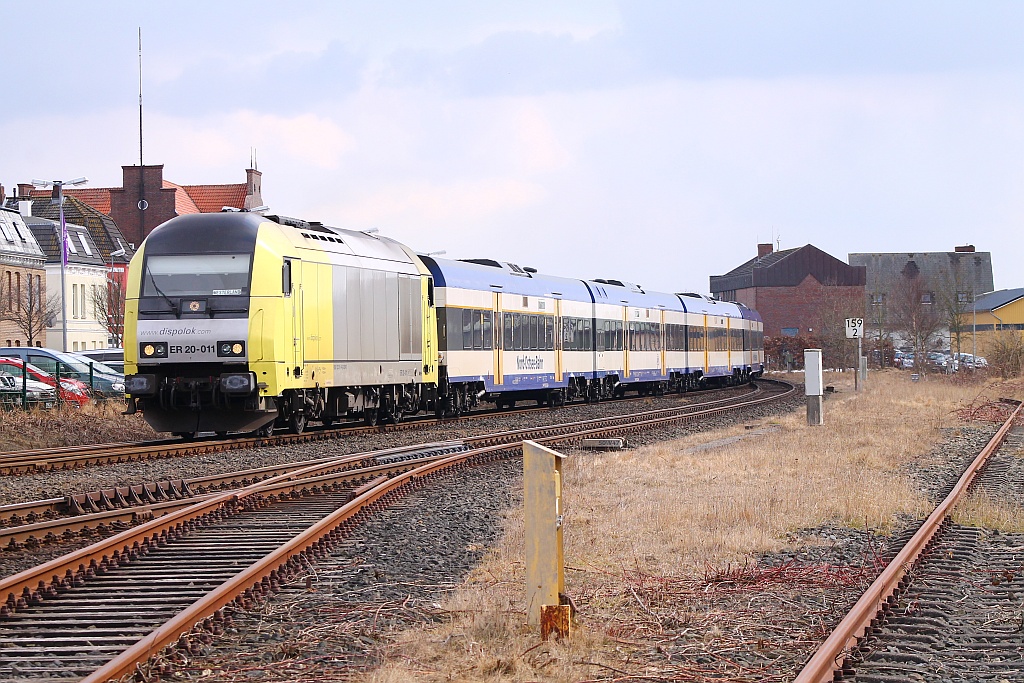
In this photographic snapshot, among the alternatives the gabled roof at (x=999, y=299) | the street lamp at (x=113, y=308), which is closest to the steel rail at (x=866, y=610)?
the street lamp at (x=113, y=308)

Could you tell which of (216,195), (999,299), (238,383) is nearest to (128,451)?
(238,383)

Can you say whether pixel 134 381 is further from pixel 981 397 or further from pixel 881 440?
pixel 981 397

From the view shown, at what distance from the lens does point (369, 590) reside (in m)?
8.81

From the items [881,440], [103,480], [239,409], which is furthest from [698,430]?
[103,480]

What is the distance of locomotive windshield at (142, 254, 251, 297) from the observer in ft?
65.5

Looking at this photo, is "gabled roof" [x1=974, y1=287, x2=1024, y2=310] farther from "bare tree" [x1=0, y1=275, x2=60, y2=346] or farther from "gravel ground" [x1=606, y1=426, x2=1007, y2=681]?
"gravel ground" [x1=606, y1=426, x2=1007, y2=681]

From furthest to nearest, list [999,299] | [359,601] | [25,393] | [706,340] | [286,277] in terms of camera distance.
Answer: [999,299] → [706,340] → [25,393] → [286,277] → [359,601]

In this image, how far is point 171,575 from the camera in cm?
932

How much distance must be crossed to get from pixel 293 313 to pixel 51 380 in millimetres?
12613

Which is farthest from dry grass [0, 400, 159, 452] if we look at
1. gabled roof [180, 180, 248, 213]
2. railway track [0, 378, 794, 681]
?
gabled roof [180, 180, 248, 213]

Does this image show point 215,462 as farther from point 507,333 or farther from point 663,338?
point 663,338

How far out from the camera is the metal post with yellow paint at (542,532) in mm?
7285

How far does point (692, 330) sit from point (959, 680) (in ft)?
147

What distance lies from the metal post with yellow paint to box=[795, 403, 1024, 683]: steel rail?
1493 mm
